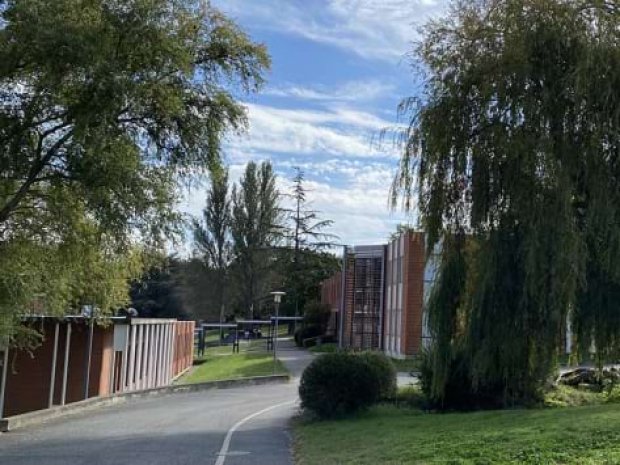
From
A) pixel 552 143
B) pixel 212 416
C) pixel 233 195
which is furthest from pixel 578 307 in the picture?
pixel 233 195

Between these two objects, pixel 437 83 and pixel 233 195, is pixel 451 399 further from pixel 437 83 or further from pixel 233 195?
pixel 233 195

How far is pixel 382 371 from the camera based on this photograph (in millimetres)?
18047

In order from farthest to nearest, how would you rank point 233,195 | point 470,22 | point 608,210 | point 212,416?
point 233,195 < point 212,416 < point 470,22 < point 608,210

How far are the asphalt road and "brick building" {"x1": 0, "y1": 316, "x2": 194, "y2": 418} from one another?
9.70 ft

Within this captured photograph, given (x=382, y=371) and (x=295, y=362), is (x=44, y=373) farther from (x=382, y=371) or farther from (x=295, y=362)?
(x=295, y=362)

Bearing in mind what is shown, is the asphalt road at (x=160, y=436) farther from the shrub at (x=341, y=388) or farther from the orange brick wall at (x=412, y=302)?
the orange brick wall at (x=412, y=302)

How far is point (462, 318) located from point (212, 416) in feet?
23.5

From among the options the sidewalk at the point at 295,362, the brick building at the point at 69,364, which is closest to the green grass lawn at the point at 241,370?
the sidewalk at the point at 295,362

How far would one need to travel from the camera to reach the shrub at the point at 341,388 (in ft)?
58.2

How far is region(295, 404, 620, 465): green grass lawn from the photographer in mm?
9492

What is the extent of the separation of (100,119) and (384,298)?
4000 centimetres

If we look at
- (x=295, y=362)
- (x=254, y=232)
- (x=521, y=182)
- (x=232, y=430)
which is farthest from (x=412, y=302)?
(x=254, y=232)

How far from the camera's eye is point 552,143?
14.9 m

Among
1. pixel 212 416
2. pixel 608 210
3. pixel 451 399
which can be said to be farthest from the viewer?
pixel 212 416
